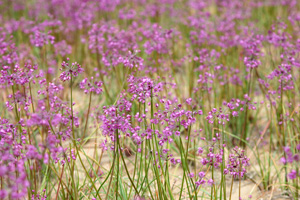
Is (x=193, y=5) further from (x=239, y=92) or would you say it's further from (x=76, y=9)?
(x=239, y=92)

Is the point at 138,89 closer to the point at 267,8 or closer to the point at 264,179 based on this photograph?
the point at 264,179

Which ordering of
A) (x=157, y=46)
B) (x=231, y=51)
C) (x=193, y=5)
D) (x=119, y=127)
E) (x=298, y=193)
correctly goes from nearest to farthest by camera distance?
(x=119, y=127) → (x=298, y=193) → (x=157, y=46) → (x=231, y=51) → (x=193, y=5)

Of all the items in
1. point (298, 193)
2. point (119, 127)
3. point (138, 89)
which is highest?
point (138, 89)

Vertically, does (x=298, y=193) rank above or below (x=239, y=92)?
below

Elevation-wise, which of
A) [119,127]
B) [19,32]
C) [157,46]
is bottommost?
[119,127]

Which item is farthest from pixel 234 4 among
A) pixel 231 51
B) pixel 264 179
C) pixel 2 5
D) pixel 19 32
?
pixel 2 5

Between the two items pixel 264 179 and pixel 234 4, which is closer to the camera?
pixel 264 179

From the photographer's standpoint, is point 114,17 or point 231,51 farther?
point 114,17

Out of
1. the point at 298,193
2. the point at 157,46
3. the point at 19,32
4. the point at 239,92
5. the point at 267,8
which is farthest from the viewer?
the point at 267,8

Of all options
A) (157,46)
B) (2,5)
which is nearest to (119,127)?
(157,46)
